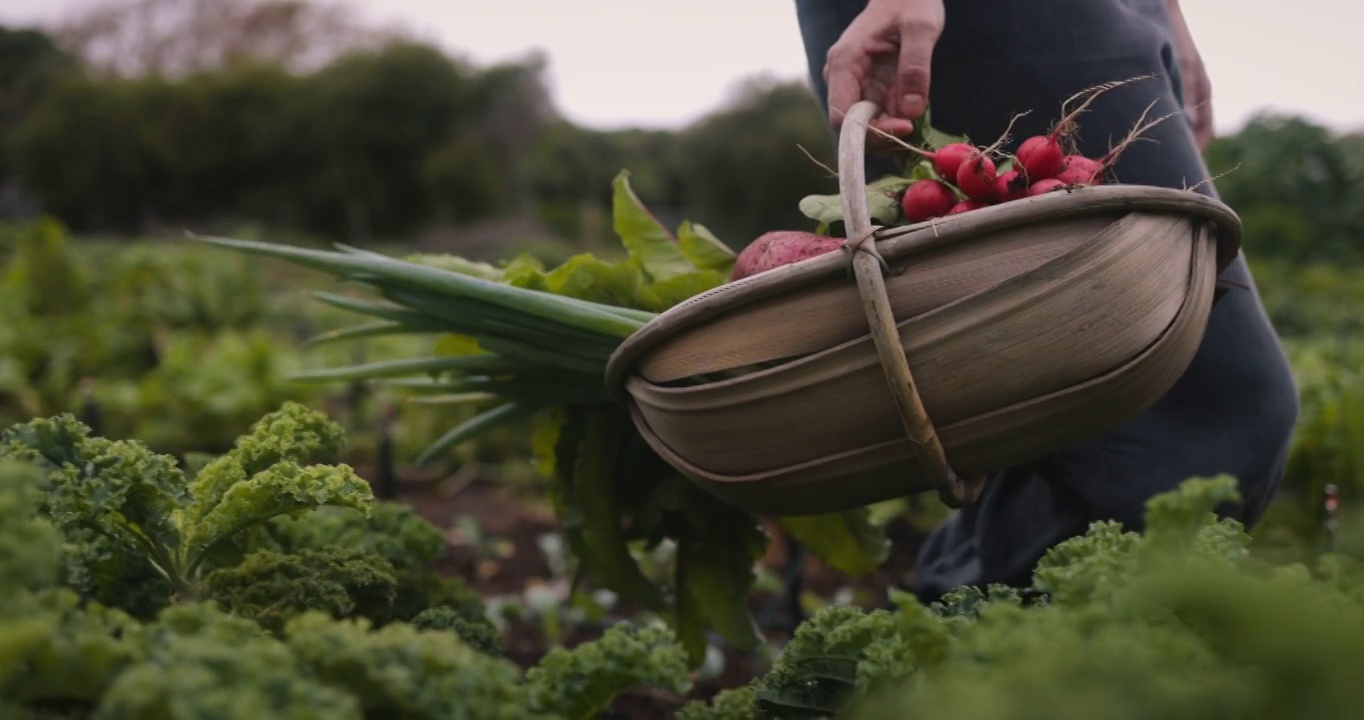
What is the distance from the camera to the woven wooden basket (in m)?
1.31

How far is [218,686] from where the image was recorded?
892 millimetres

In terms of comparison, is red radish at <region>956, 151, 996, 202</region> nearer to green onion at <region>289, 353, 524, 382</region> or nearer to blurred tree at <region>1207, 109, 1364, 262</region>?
green onion at <region>289, 353, 524, 382</region>

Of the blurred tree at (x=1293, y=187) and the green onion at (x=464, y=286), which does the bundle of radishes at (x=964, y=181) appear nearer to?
the green onion at (x=464, y=286)

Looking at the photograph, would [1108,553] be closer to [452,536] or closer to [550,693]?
[550,693]

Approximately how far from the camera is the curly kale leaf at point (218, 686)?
84 cm

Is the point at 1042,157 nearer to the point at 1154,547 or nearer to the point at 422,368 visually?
the point at 1154,547

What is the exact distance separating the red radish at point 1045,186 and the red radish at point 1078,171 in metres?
0.03

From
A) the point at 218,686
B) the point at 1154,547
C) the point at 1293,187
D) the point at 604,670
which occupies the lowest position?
the point at 1293,187

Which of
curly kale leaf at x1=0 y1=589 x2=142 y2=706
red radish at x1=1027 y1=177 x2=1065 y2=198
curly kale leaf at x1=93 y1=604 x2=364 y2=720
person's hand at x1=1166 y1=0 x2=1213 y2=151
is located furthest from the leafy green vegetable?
person's hand at x1=1166 y1=0 x2=1213 y2=151

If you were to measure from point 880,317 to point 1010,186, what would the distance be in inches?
16.9

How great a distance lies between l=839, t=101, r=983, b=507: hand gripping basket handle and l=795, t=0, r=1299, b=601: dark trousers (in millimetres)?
644

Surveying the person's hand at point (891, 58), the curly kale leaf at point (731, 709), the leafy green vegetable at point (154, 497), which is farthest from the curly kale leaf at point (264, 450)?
the person's hand at point (891, 58)

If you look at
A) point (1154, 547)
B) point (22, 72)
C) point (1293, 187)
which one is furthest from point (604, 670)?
point (22, 72)

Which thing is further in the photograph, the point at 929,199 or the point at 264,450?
the point at 929,199
